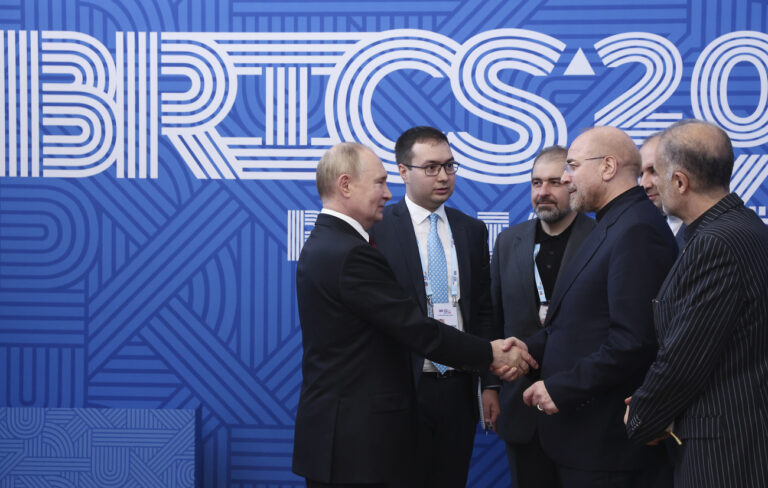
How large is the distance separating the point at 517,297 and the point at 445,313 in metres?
0.34

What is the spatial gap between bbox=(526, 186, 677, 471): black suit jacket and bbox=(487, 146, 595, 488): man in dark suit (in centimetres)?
42

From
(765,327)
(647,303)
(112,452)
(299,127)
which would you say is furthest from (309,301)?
(112,452)

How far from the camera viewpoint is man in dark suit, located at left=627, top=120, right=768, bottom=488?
1965 millimetres

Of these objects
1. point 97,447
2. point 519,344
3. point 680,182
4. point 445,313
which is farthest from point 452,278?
point 97,447

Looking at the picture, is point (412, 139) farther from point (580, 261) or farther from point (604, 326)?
point (604, 326)

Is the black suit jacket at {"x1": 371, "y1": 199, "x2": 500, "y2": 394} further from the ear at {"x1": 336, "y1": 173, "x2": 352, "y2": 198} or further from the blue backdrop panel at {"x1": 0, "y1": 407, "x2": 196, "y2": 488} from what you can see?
the blue backdrop panel at {"x1": 0, "y1": 407, "x2": 196, "y2": 488}

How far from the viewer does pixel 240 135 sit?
409 centimetres

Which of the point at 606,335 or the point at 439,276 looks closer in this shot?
the point at 606,335

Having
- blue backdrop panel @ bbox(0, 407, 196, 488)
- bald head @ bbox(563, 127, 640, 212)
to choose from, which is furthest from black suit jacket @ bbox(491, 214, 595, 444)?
blue backdrop panel @ bbox(0, 407, 196, 488)

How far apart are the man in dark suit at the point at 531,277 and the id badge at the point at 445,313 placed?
27 centimetres

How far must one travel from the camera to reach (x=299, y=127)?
13.4 ft

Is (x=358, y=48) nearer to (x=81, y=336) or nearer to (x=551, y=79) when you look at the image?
(x=551, y=79)

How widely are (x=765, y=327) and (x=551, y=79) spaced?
2326mm

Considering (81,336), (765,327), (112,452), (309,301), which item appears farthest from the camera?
(81,336)
